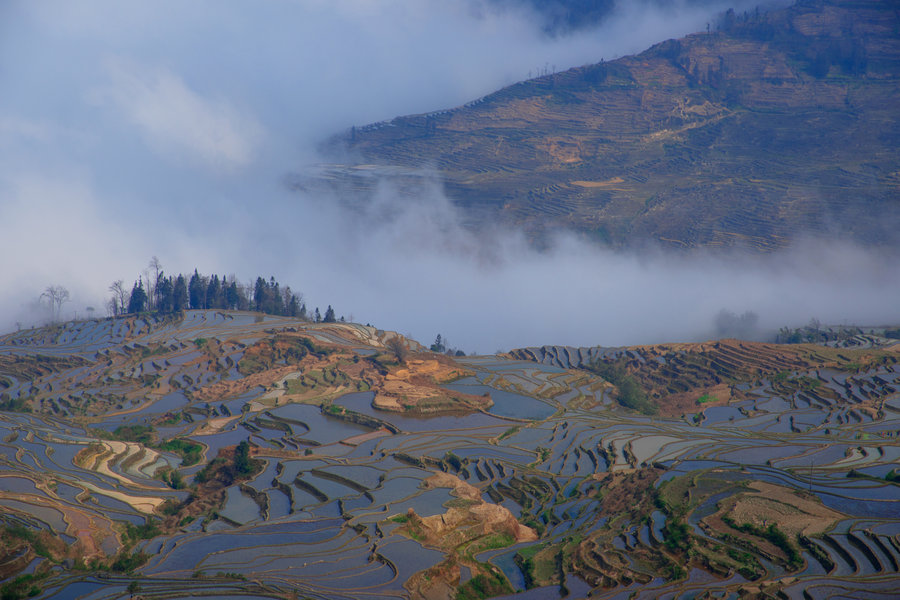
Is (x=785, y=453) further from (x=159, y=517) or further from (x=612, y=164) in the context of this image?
(x=612, y=164)

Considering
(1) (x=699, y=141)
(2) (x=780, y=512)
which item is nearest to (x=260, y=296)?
(2) (x=780, y=512)

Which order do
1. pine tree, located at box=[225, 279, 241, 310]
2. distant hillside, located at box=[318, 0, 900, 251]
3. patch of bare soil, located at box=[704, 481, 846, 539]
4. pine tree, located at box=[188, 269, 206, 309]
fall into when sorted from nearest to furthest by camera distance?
patch of bare soil, located at box=[704, 481, 846, 539] → pine tree, located at box=[188, 269, 206, 309] → pine tree, located at box=[225, 279, 241, 310] → distant hillside, located at box=[318, 0, 900, 251]

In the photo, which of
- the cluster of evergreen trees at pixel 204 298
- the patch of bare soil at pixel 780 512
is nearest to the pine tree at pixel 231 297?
the cluster of evergreen trees at pixel 204 298

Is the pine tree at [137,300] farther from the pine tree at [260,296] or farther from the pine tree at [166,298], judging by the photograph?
the pine tree at [260,296]

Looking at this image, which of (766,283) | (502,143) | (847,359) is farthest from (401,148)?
(847,359)

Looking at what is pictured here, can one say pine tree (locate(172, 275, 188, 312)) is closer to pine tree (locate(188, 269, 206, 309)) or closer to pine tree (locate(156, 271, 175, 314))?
pine tree (locate(156, 271, 175, 314))

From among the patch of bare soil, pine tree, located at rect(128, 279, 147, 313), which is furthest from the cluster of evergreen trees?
the patch of bare soil

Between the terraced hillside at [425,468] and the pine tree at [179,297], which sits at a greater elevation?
the pine tree at [179,297]
